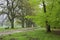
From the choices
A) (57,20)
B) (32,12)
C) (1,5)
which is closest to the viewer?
(57,20)

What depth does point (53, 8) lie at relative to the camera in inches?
779

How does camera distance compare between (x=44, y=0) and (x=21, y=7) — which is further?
(x=21, y=7)

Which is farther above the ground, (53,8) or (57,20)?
(53,8)

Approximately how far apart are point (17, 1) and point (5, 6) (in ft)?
9.75

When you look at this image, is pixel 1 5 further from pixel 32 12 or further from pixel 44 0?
pixel 44 0

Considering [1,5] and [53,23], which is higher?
[1,5]

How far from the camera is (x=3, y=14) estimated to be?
37.9 metres

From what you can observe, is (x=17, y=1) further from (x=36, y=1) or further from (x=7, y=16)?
(x=36, y=1)

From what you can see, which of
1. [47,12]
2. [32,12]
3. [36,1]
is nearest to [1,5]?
[32,12]

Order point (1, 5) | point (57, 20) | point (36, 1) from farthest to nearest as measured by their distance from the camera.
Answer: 1. point (1, 5)
2. point (36, 1)
3. point (57, 20)

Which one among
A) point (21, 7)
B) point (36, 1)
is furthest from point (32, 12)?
point (36, 1)

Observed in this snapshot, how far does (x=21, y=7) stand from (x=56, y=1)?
66.4 ft

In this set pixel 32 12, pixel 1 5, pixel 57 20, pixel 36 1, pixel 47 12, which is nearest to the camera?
pixel 57 20

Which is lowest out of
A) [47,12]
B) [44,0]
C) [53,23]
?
[53,23]
